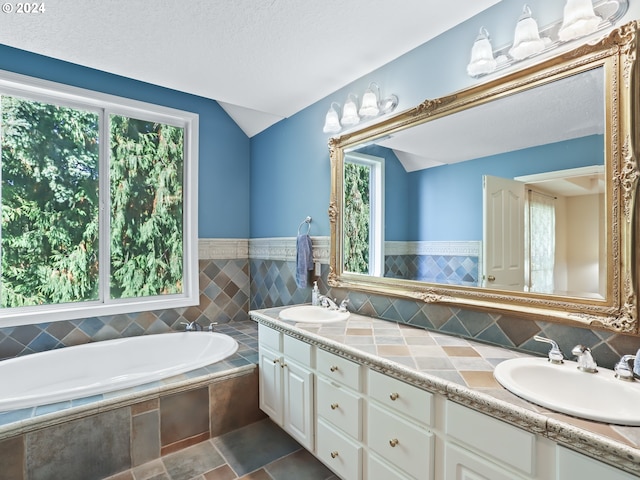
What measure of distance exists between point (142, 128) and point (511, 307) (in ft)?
10.7

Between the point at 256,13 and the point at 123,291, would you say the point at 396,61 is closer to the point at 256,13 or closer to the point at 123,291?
the point at 256,13

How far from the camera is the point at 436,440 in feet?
4.23

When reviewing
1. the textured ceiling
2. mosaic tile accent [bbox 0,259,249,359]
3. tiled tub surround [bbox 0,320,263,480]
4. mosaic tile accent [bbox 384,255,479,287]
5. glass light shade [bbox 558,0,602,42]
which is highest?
the textured ceiling

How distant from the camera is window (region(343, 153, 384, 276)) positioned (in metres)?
2.32

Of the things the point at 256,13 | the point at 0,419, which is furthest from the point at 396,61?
the point at 0,419

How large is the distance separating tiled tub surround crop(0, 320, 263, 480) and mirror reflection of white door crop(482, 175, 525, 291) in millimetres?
1768

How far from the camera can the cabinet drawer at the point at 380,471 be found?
1.45 m

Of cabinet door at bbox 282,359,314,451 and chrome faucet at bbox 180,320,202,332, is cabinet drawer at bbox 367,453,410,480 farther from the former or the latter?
chrome faucet at bbox 180,320,202,332

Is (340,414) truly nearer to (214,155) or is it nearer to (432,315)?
(432,315)

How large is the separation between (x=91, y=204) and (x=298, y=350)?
2215mm

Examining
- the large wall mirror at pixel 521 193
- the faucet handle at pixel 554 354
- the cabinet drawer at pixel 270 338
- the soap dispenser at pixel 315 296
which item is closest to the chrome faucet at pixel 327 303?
the soap dispenser at pixel 315 296

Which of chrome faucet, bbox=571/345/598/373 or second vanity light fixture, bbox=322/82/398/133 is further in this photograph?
second vanity light fixture, bbox=322/82/398/133

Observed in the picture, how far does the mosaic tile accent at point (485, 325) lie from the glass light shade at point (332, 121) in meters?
1.07

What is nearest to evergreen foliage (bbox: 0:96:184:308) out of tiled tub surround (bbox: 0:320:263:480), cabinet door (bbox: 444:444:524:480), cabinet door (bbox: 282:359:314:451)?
tiled tub surround (bbox: 0:320:263:480)
